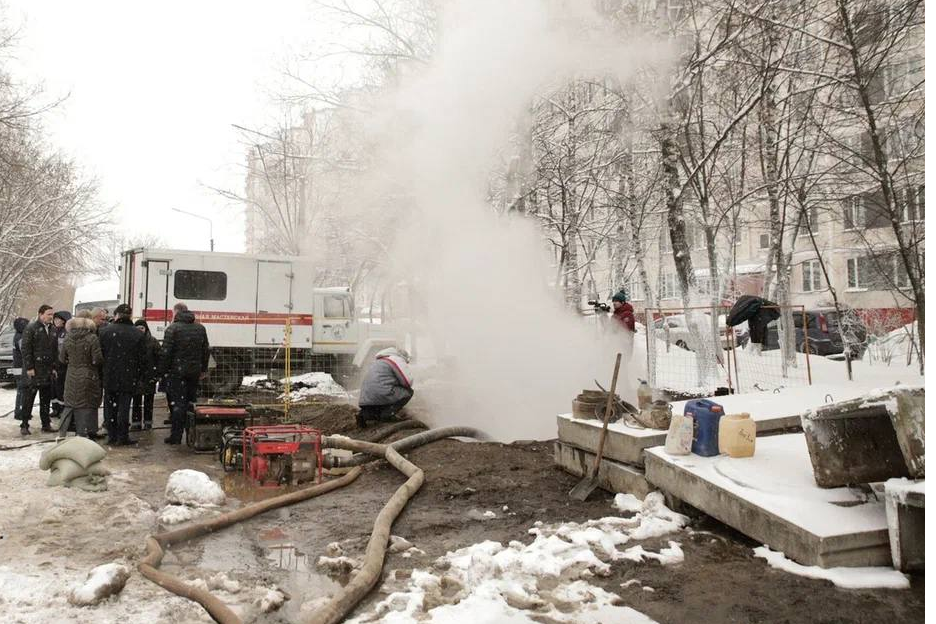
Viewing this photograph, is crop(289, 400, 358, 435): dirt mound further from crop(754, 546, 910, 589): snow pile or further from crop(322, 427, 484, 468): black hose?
crop(754, 546, 910, 589): snow pile

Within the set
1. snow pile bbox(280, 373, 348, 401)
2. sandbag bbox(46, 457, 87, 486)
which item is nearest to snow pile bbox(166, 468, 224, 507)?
sandbag bbox(46, 457, 87, 486)

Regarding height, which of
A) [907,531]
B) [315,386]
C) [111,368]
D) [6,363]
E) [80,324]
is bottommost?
[315,386]

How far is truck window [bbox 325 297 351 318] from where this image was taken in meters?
15.5

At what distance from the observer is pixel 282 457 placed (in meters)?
6.84

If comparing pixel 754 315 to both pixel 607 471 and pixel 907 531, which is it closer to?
pixel 607 471

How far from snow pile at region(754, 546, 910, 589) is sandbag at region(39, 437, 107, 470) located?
5.83 m

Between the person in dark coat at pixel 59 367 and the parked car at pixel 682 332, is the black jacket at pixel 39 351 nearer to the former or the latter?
the person in dark coat at pixel 59 367

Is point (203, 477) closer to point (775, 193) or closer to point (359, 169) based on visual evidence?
point (359, 169)

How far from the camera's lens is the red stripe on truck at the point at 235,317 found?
1379 centimetres

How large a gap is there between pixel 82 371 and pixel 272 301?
660 centimetres

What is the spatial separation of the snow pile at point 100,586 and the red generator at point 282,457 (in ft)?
9.34

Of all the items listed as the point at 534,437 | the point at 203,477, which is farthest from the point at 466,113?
the point at 203,477

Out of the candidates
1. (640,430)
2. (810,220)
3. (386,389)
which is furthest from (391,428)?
(810,220)

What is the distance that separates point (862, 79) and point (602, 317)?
4.85 meters
